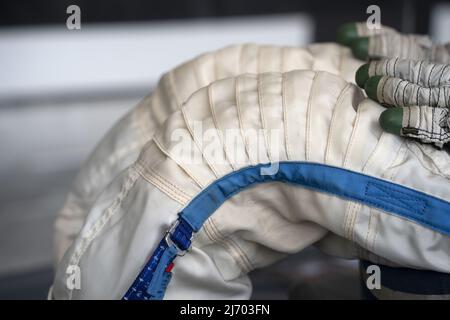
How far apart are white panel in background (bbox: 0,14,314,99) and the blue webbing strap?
2.22 m

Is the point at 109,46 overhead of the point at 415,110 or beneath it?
beneath

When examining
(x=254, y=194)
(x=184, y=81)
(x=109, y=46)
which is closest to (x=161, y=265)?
(x=254, y=194)

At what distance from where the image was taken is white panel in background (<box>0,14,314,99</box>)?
8.93 ft

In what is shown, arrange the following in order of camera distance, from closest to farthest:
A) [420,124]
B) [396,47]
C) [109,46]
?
1. [420,124]
2. [396,47]
3. [109,46]

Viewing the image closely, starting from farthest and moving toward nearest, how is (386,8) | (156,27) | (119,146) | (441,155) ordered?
(156,27)
(386,8)
(119,146)
(441,155)

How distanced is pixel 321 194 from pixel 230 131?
12 centimetres

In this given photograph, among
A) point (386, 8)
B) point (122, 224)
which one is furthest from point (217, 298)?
point (386, 8)

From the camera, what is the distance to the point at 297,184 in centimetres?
63

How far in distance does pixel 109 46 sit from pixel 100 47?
4cm

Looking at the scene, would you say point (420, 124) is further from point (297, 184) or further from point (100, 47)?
point (100, 47)

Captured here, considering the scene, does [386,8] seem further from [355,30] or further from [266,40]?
[355,30]

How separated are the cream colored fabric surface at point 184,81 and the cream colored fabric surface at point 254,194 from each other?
0.12 meters

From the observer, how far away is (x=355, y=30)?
86 centimetres
